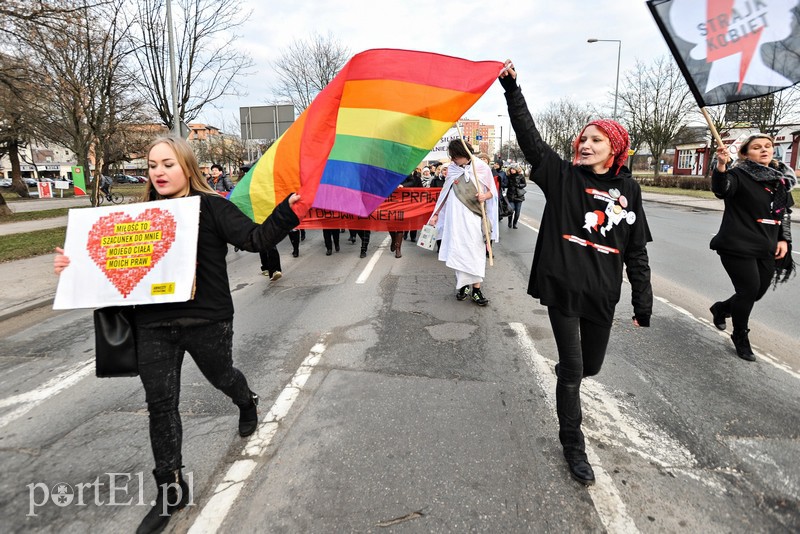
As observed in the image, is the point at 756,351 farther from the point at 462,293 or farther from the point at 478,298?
the point at 462,293

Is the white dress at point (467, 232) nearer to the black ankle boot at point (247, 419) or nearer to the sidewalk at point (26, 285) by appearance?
the black ankle boot at point (247, 419)

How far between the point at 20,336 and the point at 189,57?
1346cm

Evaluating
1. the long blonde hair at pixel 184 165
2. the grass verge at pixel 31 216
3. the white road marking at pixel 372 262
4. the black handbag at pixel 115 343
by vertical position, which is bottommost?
the white road marking at pixel 372 262

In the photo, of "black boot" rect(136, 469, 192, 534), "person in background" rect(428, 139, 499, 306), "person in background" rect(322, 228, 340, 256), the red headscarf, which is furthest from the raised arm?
"person in background" rect(322, 228, 340, 256)

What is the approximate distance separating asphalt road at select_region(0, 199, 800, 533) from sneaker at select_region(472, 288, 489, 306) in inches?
25.0

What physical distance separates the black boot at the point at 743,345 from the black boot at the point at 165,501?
4.66 meters

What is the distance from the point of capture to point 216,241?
2381 mm

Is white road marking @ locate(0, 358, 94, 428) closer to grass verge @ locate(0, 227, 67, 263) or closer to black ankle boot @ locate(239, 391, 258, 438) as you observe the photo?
black ankle boot @ locate(239, 391, 258, 438)

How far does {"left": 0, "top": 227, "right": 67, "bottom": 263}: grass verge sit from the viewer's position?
9922 millimetres

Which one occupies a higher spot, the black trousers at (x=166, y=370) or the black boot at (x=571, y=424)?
the black trousers at (x=166, y=370)

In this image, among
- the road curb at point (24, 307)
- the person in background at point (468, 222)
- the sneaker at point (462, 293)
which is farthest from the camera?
the sneaker at point (462, 293)

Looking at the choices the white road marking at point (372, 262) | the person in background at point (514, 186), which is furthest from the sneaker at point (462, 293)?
the person in background at point (514, 186)

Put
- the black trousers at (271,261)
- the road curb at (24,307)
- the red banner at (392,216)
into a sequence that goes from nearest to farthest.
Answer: the road curb at (24,307) < the red banner at (392,216) < the black trousers at (271,261)

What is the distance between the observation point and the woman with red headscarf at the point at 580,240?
247 centimetres
